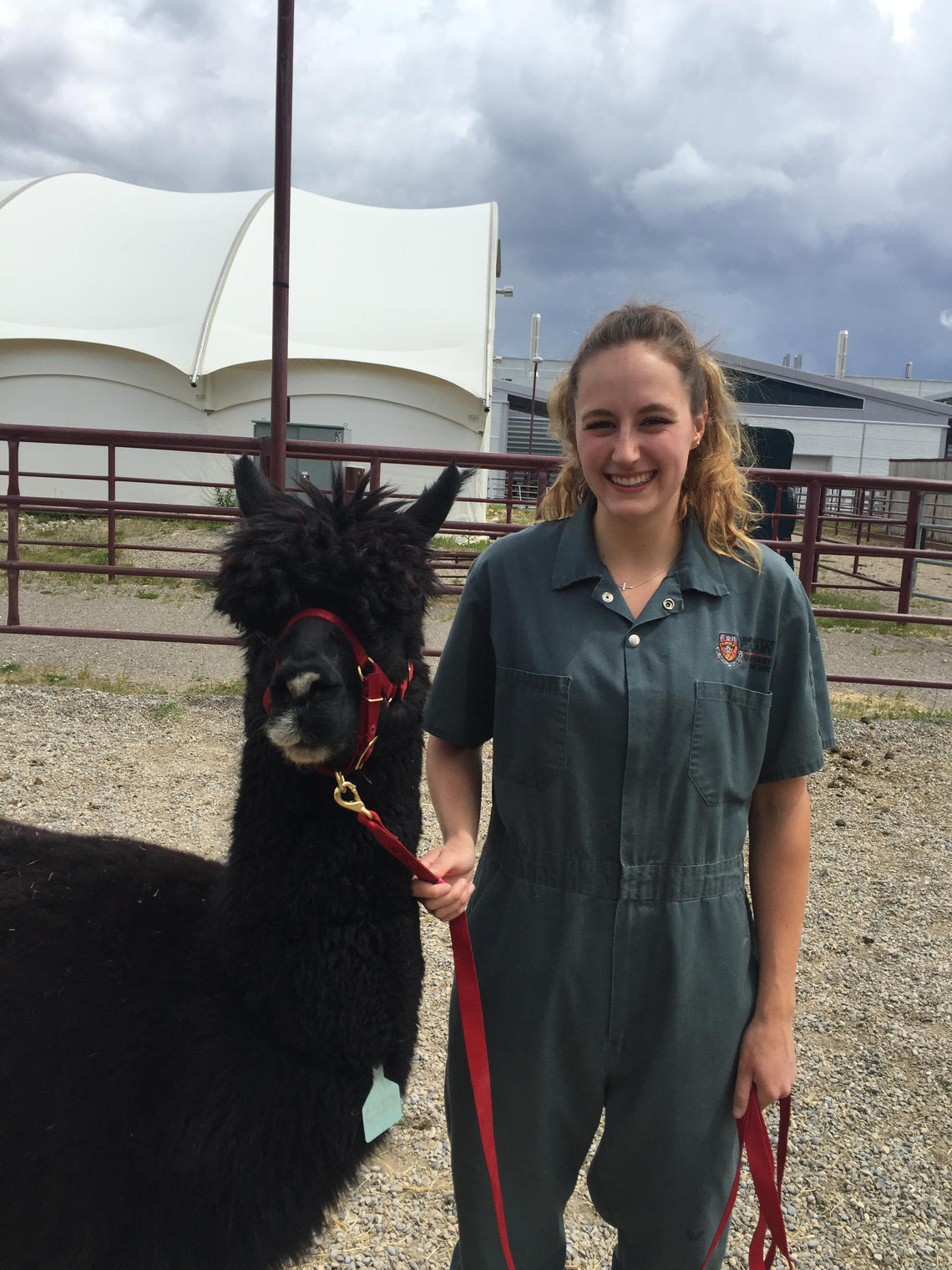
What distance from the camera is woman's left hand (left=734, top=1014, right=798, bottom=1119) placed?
1.34 meters

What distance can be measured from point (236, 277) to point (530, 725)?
72.4ft

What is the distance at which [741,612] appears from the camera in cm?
135

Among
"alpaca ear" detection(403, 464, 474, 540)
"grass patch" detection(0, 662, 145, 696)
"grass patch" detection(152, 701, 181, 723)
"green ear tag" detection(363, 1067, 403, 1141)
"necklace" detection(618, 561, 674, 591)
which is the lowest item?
"grass patch" detection(152, 701, 181, 723)

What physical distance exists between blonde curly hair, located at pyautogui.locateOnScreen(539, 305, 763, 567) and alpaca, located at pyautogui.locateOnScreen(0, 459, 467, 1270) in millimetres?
507

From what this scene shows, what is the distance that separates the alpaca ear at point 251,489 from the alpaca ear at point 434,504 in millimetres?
291

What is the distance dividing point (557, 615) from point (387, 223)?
26005 millimetres

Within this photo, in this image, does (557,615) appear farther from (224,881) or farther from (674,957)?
(224,881)

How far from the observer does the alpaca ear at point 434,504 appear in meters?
1.80

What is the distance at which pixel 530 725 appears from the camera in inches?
53.4

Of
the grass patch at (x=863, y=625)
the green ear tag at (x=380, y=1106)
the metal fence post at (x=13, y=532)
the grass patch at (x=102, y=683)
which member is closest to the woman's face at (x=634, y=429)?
the green ear tag at (x=380, y=1106)

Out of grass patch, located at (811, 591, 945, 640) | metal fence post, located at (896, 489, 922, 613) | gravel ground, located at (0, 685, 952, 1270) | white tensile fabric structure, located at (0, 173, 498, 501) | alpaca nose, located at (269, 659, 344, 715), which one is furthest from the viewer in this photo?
white tensile fabric structure, located at (0, 173, 498, 501)

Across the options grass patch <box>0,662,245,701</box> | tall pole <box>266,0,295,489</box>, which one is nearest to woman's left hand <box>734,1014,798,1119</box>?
tall pole <box>266,0,295,489</box>

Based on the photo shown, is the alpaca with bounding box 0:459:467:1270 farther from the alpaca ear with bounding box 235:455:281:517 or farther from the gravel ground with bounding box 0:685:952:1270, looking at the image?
the gravel ground with bounding box 0:685:952:1270

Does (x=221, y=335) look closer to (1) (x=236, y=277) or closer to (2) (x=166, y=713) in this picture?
(1) (x=236, y=277)
